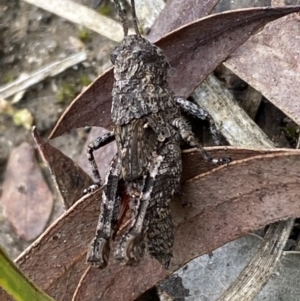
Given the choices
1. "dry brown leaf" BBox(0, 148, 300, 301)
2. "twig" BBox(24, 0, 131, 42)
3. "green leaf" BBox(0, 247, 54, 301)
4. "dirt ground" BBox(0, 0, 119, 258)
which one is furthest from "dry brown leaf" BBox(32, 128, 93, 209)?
"green leaf" BBox(0, 247, 54, 301)

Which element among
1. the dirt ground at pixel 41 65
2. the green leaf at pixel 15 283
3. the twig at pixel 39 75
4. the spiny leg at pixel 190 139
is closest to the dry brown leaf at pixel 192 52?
the spiny leg at pixel 190 139

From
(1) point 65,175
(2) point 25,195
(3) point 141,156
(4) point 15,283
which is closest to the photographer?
(4) point 15,283

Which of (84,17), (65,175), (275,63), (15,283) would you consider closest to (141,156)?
(65,175)

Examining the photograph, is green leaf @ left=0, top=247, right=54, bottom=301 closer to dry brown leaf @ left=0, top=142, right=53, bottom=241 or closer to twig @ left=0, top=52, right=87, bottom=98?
dry brown leaf @ left=0, top=142, right=53, bottom=241

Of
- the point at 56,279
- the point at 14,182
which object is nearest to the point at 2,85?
the point at 14,182

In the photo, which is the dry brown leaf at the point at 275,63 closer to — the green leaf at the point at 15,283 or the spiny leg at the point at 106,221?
the spiny leg at the point at 106,221

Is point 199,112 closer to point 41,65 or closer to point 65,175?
point 65,175
